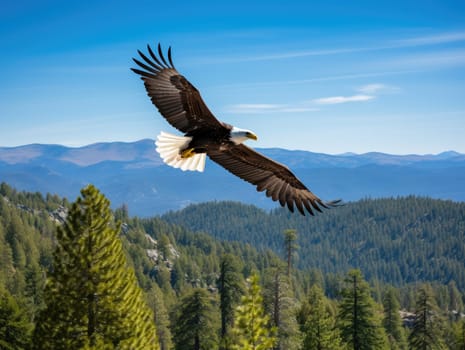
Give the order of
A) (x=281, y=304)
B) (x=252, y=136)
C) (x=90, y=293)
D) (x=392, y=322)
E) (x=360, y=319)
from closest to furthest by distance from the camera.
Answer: (x=252, y=136), (x=90, y=293), (x=360, y=319), (x=281, y=304), (x=392, y=322)

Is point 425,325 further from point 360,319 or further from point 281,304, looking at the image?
point 281,304

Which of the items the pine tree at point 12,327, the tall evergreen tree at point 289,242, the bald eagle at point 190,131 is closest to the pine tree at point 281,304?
the tall evergreen tree at point 289,242

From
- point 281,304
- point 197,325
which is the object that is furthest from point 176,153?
point 197,325

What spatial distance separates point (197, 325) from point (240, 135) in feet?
138

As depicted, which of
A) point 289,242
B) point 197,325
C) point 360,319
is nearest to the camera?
point 360,319

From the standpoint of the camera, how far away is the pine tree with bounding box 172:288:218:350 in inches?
1962

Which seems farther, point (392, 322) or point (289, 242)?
point (289, 242)

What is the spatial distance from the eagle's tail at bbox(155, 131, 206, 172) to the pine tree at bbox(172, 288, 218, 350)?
39.8 meters

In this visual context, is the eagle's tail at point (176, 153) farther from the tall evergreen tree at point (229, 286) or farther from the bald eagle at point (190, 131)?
the tall evergreen tree at point (229, 286)

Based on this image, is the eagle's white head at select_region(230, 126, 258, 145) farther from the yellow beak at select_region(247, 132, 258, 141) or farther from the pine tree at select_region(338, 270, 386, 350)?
the pine tree at select_region(338, 270, 386, 350)

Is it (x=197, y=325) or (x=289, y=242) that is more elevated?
(x=289, y=242)

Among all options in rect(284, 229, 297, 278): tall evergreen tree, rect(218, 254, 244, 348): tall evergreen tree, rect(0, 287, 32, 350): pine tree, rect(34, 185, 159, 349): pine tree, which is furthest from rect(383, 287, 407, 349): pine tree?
rect(34, 185, 159, 349): pine tree

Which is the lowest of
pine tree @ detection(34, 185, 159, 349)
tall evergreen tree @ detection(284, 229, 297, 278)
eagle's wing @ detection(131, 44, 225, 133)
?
pine tree @ detection(34, 185, 159, 349)

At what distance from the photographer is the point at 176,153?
1183cm
